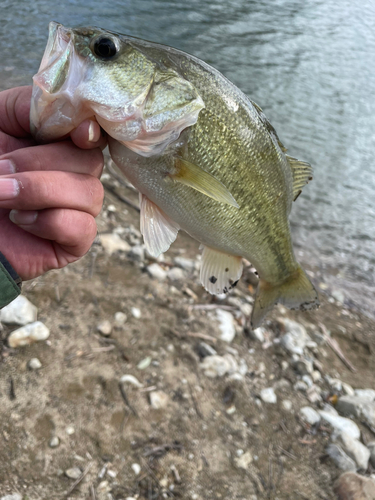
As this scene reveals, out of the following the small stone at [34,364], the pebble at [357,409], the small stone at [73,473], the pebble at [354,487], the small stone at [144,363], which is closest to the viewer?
the small stone at [73,473]

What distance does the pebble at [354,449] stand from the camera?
9.11 feet

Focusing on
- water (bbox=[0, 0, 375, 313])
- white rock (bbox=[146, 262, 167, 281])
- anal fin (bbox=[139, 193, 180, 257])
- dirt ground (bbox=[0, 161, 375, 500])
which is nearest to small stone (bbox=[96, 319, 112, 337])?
dirt ground (bbox=[0, 161, 375, 500])

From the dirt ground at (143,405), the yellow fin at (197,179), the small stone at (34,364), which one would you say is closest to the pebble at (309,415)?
the dirt ground at (143,405)

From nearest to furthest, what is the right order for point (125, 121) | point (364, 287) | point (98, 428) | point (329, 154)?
1. point (125, 121)
2. point (98, 428)
3. point (364, 287)
4. point (329, 154)

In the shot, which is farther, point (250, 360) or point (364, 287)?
point (364, 287)

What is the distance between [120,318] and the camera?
2.90 metres

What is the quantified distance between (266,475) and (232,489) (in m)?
0.28

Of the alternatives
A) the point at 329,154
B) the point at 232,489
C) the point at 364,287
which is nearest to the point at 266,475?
the point at 232,489

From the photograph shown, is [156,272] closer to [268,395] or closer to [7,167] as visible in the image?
[268,395]

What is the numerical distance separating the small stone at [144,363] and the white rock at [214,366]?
41 centimetres

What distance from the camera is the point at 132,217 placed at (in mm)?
4086

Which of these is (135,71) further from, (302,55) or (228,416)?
(302,55)

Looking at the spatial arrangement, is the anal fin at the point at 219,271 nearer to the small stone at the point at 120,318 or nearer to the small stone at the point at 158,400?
the small stone at the point at 158,400

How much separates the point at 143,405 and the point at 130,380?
0.18 metres
